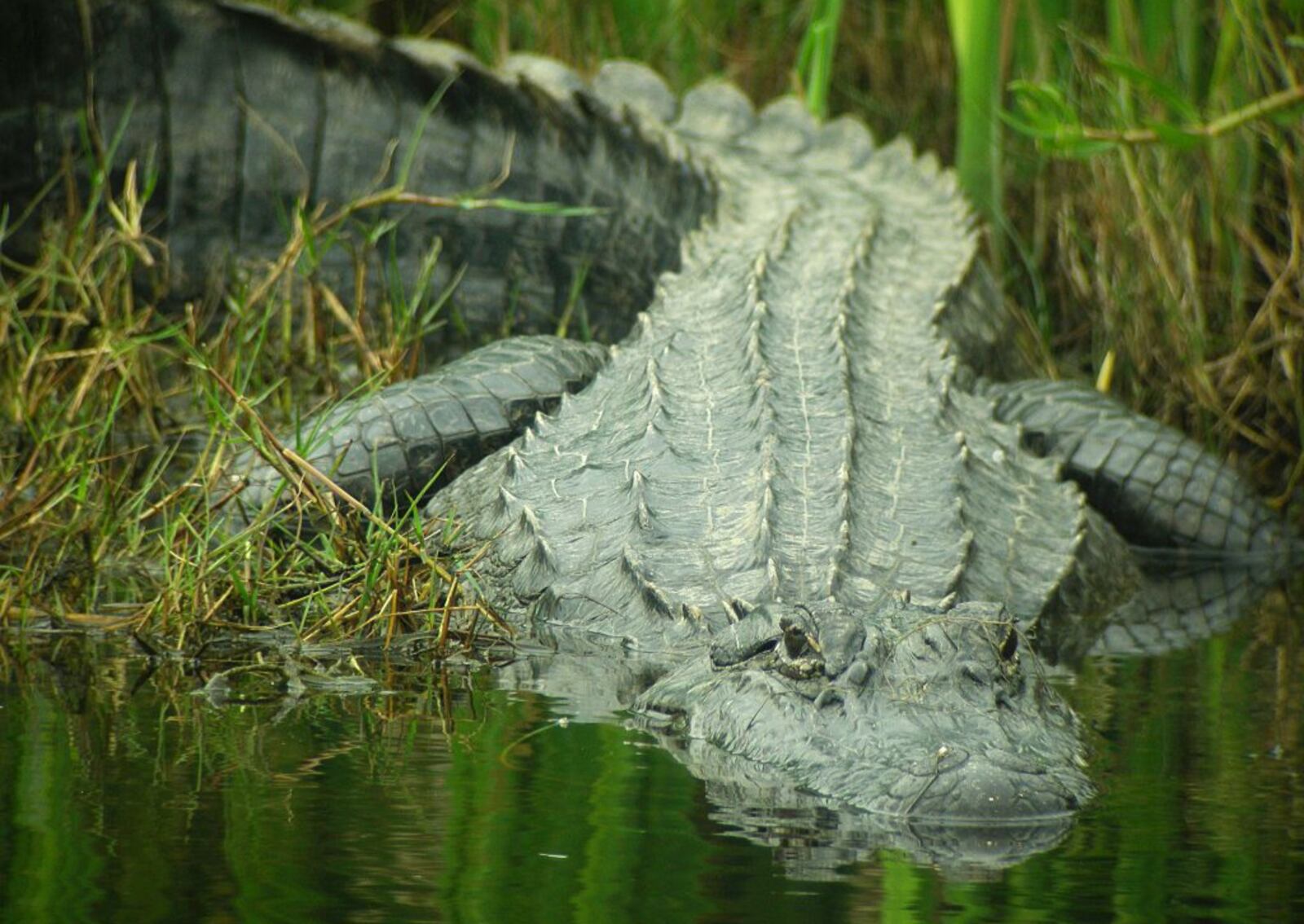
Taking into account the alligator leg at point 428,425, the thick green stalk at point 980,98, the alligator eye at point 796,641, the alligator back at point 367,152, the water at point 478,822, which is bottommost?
the water at point 478,822

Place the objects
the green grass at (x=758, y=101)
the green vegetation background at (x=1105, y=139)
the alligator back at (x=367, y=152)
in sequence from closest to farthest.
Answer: the green grass at (x=758, y=101) → the green vegetation background at (x=1105, y=139) → the alligator back at (x=367, y=152)

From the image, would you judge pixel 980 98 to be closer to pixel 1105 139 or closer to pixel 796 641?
pixel 1105 139

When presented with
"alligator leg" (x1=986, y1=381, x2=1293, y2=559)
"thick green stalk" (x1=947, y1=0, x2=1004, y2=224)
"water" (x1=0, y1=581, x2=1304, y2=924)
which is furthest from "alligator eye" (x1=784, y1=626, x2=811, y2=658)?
"thick green stalk" (x1=947, y1=0, x2=1004, y2=224)

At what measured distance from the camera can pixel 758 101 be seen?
757 cm

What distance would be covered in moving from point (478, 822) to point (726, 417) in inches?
71.4

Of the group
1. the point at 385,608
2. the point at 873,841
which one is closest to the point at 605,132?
the point at 385,608

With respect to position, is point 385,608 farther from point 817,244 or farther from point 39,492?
point 817,244

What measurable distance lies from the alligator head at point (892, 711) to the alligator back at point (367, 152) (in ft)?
9.14

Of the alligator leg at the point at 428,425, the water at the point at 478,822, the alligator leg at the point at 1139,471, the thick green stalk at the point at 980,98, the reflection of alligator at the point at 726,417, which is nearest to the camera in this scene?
the water at the point at 478,822

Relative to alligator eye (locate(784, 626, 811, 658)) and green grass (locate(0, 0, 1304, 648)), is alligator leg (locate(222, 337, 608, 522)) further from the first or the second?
alligator eye (locate(784, 626, 811, 658))

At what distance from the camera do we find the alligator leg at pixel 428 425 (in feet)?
14.4

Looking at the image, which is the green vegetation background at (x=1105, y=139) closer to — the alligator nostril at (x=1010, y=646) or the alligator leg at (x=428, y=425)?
the alligator leg at (x=428, y=425)

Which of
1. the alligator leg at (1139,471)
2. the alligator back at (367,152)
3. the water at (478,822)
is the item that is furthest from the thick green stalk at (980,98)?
the water at (478,822)

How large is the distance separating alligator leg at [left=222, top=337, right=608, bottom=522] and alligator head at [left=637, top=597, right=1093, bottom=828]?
136 cm
